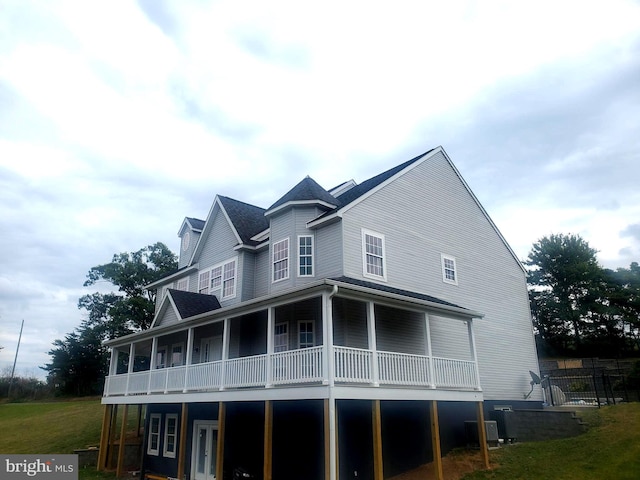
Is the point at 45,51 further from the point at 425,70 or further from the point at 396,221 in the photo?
the point at 396,221

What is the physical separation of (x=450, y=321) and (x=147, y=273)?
39217 millimetres

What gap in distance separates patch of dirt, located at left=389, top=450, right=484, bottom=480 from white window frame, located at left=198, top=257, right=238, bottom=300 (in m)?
10.4

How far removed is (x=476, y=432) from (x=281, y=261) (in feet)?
32.7

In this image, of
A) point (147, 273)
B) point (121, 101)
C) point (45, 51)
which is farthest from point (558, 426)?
point (147, 273)

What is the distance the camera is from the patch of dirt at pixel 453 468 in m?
15.0

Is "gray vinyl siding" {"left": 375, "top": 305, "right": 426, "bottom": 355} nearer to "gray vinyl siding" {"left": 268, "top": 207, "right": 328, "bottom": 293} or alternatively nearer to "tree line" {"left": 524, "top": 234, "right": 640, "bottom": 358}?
"gray vinyl siding" {"left": 268, "top": 207, "right": 328, "bottom": 293}

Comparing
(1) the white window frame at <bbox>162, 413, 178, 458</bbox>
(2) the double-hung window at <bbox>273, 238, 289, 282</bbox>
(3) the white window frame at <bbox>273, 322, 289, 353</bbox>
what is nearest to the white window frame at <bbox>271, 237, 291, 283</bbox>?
(2) the double-hung window at <bbox>273, 238, 289, 282</bbox>

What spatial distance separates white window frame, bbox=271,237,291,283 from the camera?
18609 millimetres

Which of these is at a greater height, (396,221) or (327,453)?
(396,221)

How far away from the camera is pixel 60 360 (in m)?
52.8

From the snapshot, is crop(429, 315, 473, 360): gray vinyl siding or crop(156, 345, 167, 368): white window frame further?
crop(156, 345, 167, 368): white window frame

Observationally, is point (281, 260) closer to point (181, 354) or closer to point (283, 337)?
point (283, 337)

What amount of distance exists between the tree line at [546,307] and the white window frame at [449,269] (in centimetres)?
3237

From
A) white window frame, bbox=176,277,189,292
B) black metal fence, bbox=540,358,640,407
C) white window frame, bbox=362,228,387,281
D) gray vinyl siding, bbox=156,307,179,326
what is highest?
white window frame, bbox=176,277,189,292
